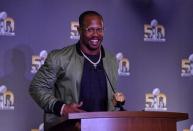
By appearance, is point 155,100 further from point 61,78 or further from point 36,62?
point 61,78

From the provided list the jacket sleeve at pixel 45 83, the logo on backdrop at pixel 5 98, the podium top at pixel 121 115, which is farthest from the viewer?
the logo on backdrop at pixel 5 98

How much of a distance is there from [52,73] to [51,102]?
0.28 m

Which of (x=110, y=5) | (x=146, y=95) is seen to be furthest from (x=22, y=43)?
(x=146, y=95)

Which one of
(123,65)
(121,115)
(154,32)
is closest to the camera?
(121,115)

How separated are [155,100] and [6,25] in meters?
1.25

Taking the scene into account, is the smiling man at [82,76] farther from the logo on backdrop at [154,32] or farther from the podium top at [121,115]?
the logo on backdrop at [154,32]

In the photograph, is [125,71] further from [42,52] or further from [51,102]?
[51,102]

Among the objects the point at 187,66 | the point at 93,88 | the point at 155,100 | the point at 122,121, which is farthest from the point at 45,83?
the point at 187,66

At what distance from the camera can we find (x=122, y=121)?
6.27 feet

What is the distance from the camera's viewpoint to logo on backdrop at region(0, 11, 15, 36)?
129 inches

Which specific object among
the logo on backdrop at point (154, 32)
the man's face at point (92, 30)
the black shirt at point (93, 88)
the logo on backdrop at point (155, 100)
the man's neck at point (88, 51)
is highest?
the logo on backdrop at point (154, 32)

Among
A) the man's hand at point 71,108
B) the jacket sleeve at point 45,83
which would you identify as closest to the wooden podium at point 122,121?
the man's hand at point 71,108

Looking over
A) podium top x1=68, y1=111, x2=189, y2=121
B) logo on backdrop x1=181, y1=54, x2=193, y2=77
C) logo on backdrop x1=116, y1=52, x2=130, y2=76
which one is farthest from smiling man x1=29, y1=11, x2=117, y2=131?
logo on backdrop x1=181, y1=54, x2=193, y2=77

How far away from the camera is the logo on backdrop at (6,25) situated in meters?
3.27
